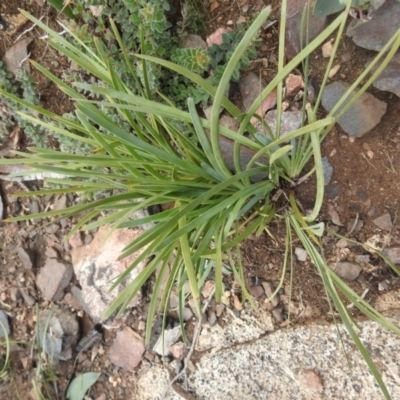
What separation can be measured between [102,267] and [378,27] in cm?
112

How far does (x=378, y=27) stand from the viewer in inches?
43.3

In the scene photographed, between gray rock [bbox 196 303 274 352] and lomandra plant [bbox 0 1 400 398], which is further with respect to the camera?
gray rock [bbox 196 303 274 352]

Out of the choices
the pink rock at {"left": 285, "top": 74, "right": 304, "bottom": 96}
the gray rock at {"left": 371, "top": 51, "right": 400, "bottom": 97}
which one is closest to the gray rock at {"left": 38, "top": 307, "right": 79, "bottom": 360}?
the pink rock at {"left": 285, "top": 74, "right": 304, "bottom": 96}

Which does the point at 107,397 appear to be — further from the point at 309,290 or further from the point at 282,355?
the point at 309,290

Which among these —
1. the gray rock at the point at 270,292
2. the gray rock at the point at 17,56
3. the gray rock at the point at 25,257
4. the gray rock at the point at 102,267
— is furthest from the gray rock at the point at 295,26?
the gray rock at the point at 25,257

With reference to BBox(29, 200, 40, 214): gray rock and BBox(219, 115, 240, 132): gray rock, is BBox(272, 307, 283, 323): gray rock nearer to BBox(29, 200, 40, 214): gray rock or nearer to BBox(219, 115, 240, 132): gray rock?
BBox(219, 115, 240, 132): gray rock

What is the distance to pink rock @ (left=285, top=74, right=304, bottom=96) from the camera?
1.22 m

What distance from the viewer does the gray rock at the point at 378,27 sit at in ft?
3.56

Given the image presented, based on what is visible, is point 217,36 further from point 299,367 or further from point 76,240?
point 299,367

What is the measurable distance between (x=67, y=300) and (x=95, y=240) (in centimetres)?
27

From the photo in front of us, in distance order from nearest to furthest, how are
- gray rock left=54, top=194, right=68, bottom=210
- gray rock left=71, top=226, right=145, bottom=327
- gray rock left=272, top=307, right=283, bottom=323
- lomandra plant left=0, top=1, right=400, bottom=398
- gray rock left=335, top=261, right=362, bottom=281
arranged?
lomandra plant left=0, top=1, right=400, bottom=398
gray rock left=335, top=261, right=362, bottom=281
gray rock left=272, top=307, right=283, bottom=323
gray rock left=71, top=226, right=145, bottom=327
gray rock left=54, top=194, right=68, bottom=210

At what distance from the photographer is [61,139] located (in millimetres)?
1433

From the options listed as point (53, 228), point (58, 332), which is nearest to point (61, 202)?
point (53, 228)

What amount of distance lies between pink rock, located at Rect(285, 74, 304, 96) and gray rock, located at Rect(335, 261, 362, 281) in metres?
0.48
